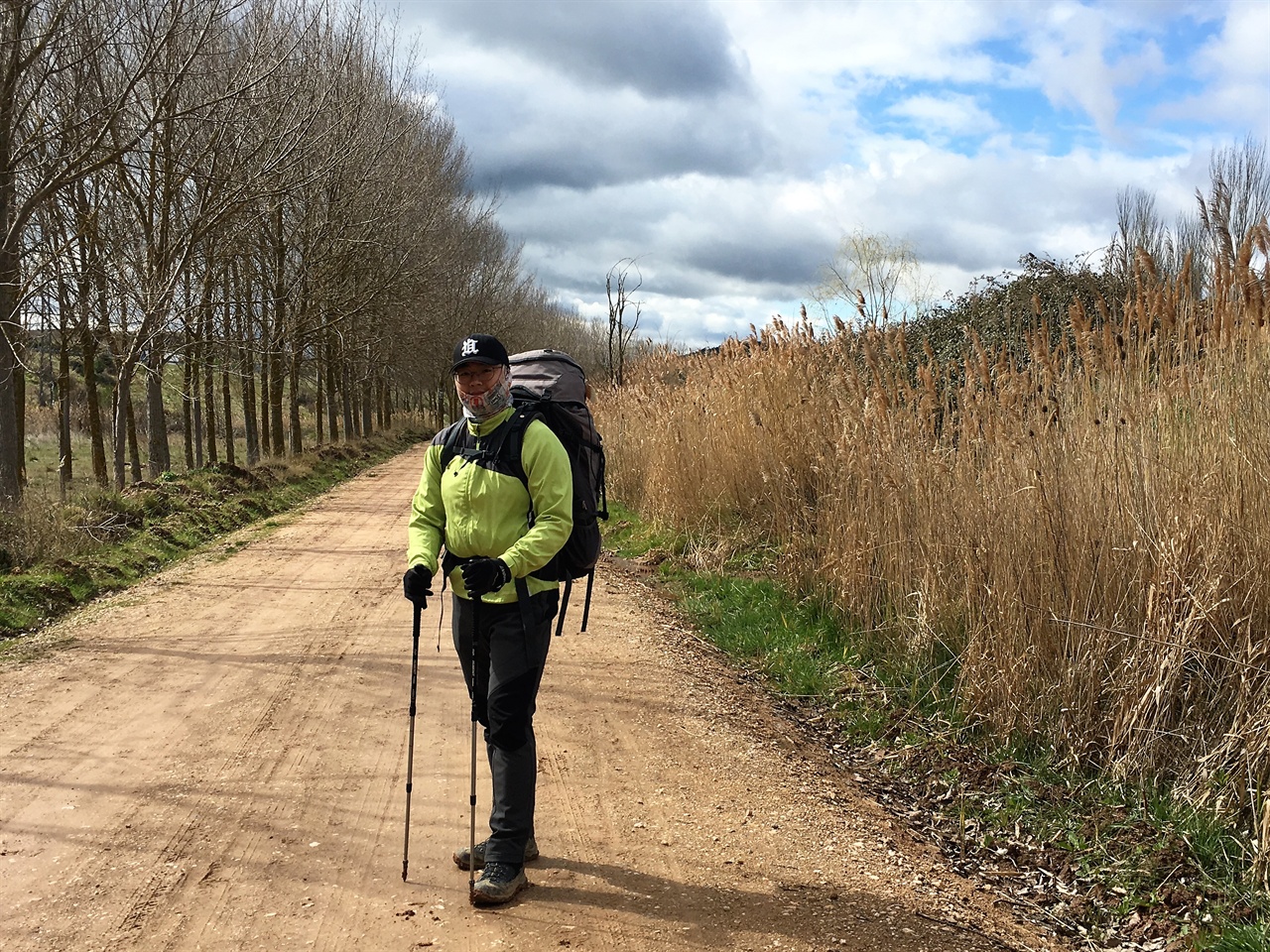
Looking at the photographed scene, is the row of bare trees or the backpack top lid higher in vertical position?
the row of bare trees

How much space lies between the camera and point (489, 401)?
3.56m

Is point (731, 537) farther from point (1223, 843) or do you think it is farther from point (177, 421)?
point (177, 421)

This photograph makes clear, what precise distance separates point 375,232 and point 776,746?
20.3 meters

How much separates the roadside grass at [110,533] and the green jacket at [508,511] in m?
4.83

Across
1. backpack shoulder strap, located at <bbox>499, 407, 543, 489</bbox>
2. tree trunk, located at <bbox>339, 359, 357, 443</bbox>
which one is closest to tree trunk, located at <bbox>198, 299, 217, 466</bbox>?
tree trunk, located at <bbox>339, 359, 357, 443</bbox>

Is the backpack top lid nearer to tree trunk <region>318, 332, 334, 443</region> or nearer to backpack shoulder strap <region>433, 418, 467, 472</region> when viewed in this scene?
backpack shoulder strap <region>433, 418, 467, 472</region>

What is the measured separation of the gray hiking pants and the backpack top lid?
830 millimetres

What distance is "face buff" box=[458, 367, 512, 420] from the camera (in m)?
3.56


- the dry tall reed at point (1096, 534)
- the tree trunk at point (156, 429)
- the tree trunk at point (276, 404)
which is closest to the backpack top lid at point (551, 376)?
the dry tall reed at point (1096, 534)

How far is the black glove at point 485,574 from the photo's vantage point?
10.9 feet

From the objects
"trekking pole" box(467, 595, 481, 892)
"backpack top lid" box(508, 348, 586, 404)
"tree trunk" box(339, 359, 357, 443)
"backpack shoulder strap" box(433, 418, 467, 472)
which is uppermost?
"tree trunk" box(339, 359, 357, 443)

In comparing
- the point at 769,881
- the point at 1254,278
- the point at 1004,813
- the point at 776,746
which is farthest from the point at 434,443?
the point at 1254,278

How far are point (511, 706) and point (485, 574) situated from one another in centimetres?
54

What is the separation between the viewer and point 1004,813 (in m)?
4.20
